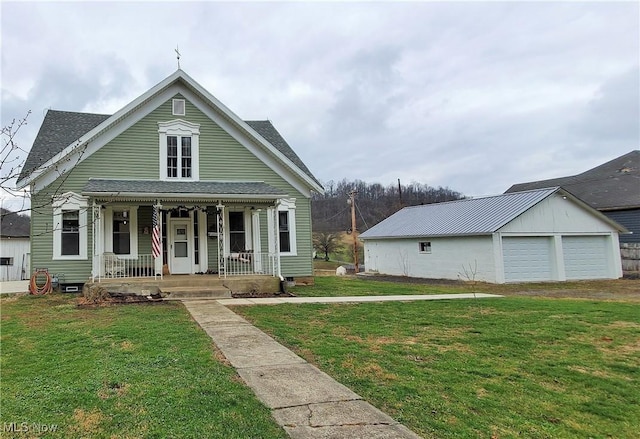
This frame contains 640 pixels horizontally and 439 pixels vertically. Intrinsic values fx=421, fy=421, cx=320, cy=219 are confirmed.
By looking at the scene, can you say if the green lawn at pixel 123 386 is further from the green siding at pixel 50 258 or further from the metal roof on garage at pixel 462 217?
the metal roof on garage at pixel 462 217

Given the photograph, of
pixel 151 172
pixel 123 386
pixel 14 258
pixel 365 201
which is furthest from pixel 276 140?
pixel 365 201

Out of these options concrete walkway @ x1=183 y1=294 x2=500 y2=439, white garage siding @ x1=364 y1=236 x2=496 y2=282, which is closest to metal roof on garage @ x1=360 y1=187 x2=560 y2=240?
white garage siding @ x1=364 y1=236 x2=496 y2=282

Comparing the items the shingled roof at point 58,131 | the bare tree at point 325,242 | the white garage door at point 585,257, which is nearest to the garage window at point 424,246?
the white garage door at point 585,257

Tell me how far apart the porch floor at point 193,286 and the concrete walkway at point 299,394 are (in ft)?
16.5

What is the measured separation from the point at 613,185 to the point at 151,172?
29.2 metres

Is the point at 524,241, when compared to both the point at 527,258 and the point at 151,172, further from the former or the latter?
the point at 151,172

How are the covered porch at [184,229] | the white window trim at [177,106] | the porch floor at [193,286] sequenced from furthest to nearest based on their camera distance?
the white window trim at [177,106]
the covered porch at [184,229]
the porch floor at [193,286]

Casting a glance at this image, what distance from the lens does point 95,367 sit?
5043mm

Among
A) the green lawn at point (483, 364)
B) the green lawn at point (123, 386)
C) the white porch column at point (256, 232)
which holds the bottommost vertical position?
the green lawn at point (483, 364)

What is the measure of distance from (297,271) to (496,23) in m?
10.8

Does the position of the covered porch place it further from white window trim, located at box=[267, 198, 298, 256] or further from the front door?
white window trim, located at box=[267, 198, 298, 256]

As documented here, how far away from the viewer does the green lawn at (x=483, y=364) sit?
383 cm

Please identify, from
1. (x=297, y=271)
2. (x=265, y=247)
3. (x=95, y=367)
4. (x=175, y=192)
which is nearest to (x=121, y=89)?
(x=175, y=192)

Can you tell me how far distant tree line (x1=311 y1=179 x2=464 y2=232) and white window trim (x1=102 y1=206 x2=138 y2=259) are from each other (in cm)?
2419
